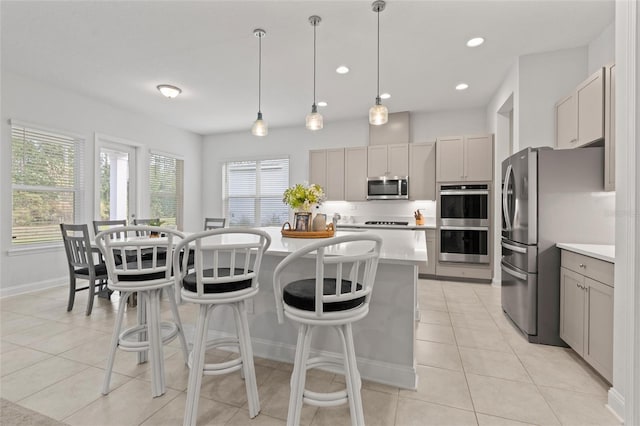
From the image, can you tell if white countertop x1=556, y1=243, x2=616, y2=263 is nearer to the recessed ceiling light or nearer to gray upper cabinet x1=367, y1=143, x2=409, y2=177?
the recessed ceiling light

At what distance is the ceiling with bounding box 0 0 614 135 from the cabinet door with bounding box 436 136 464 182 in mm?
690

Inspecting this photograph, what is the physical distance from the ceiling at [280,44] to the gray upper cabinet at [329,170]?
3.69 feet

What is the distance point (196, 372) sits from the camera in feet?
4.90

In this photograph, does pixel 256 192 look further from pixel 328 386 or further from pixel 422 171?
pixel 328 386

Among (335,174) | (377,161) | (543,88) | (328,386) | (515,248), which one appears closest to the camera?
(328,386)

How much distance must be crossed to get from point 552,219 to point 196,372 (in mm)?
2869

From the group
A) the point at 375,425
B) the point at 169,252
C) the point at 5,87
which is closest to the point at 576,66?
the point at 375,425

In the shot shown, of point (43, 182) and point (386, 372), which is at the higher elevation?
point (43, 182)

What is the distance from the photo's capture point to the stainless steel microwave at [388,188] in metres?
4.95

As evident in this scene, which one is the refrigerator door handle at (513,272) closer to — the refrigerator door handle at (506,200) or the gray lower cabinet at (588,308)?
the gray lower cabinet at (588,308)

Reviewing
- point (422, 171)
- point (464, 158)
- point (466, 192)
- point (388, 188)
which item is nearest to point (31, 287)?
point (388, 188)

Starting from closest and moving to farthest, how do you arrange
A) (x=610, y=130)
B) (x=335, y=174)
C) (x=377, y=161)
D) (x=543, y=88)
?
(x=610, y=130)
(x=543, y=88)
(x=377, y=161)
(x=335, y=174)

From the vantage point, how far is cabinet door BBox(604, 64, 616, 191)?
2.22 metres

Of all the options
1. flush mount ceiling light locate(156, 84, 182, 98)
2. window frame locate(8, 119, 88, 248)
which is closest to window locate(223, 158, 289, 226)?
flush mount ceiling light locate(156, 84, 182, 98)
